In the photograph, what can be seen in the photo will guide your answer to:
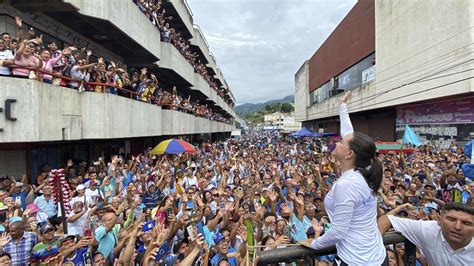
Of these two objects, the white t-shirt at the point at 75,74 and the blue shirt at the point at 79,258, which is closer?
the blue shirt at the point at 79,258

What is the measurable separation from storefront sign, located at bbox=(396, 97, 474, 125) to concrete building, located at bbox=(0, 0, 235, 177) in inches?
605

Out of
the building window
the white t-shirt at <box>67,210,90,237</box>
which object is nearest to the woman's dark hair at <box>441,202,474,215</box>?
the white t-shirt at <box>67,210,90,237</box>

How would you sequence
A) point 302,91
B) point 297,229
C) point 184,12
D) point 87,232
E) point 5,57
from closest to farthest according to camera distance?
point 87,232, point 297,229, point 5,57, point 184,12, point 302,91

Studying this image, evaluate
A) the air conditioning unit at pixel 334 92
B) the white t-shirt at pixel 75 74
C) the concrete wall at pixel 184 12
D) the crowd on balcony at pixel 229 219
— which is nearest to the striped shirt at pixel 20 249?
the crowd on balcony at pixel 229 219

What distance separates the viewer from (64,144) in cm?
1275

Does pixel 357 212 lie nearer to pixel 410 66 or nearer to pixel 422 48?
pixel 422 48

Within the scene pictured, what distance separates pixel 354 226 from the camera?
1.87 metres

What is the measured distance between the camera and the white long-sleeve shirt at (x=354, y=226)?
1803 mm

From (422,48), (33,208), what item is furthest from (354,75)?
(33,208)

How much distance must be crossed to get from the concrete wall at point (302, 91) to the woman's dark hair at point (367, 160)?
53.1m

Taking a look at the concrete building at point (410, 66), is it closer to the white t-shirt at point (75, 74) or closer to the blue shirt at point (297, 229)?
the blue shirt at point (297, 229)

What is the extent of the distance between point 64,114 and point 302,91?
52.4m

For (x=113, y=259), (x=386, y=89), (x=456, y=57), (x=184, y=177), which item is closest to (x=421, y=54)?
(x=456, y=57)

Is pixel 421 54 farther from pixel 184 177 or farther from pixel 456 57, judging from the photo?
pixel 184 177
